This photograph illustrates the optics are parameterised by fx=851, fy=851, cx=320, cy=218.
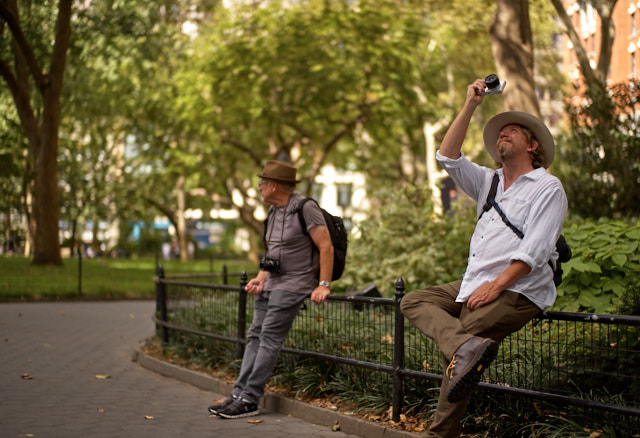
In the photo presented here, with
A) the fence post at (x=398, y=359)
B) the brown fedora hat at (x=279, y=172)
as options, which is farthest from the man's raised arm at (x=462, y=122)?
the brown fedora hat at (x=279, y=172)

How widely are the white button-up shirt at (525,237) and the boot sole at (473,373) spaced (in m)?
0.36

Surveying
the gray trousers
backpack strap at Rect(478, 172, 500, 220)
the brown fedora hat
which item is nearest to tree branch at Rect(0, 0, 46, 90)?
the brown fedora hat

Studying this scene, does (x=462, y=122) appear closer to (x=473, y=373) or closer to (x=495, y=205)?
(x=495, y=205)

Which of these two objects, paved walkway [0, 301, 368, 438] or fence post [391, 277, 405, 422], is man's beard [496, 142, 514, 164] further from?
paved walkway [0, 301, 368, 438]

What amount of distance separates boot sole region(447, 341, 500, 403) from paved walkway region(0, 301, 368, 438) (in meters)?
2.28

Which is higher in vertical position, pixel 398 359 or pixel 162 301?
pixel 162 301

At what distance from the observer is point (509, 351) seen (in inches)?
247

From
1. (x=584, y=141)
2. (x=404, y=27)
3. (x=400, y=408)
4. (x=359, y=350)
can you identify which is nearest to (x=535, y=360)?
(x=400, y=408)

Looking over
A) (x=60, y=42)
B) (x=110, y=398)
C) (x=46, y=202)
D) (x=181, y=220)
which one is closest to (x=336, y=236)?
(x=110, y=398)

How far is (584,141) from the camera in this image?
45.9 ft

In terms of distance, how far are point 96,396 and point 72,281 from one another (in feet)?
46.0

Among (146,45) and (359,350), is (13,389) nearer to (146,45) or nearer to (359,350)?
(359,350)

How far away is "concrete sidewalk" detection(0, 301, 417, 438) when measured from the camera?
21.9ft

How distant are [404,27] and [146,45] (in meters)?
9.21
